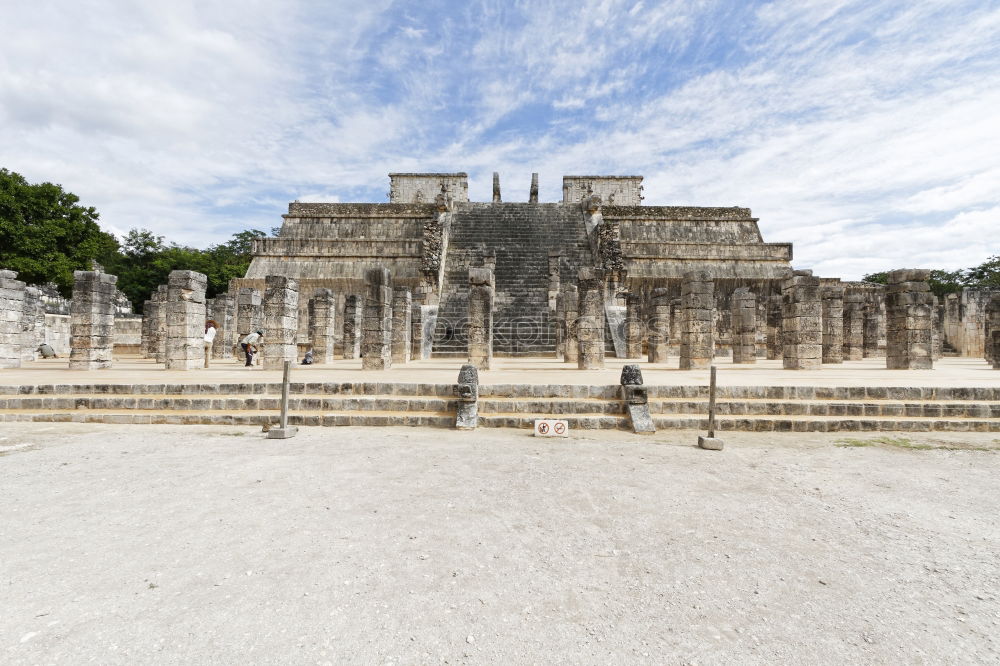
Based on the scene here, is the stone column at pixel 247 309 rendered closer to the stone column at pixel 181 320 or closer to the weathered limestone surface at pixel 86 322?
the stone column at pixel 181 320

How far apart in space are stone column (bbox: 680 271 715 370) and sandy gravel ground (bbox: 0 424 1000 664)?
26.7 ft

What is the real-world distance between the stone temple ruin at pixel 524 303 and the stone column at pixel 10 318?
0.15 ft

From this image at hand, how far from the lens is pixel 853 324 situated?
18312mm

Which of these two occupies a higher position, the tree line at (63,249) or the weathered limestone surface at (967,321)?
the tree line at (63,249)

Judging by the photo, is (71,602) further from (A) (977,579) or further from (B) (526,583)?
(A) (977,579)

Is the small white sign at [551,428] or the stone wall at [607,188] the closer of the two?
the small white sign at [551,428]

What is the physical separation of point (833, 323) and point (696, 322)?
647 centimetres

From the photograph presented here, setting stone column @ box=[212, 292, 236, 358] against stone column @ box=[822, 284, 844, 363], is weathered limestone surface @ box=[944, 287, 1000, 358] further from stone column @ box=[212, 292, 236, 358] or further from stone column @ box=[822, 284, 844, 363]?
stone column @ box=[212, 292, 236, 358]

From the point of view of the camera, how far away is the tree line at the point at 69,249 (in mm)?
30469

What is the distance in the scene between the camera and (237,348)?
1728 centimetres

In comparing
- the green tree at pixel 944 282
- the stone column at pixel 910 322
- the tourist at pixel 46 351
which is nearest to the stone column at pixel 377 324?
the tourist at pixel 46 351

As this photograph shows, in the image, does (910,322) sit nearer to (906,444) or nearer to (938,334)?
(906,444)

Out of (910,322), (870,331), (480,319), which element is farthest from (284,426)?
(870,331)

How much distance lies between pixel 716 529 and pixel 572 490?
1.21 m
